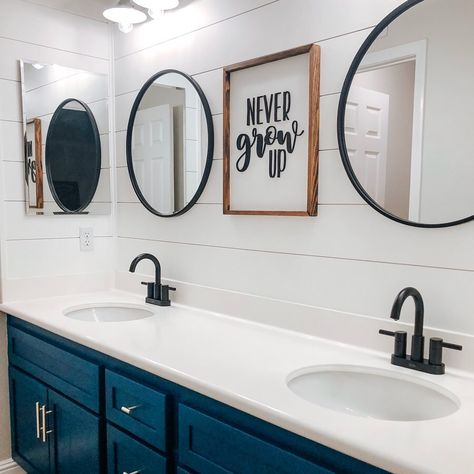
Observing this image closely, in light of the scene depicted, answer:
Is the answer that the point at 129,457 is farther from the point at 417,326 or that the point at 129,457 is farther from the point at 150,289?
the point at 417,326

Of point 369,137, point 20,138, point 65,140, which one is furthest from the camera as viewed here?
point 65,140

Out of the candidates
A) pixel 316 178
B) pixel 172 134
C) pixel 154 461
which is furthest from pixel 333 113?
pixel 154 461

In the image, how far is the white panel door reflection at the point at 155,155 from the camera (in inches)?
86.2

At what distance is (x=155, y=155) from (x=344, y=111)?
101 centimetres

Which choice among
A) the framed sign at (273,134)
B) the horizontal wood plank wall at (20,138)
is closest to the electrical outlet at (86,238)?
the horizontal wood plank wall at (20,138)

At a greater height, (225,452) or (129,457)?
(225,452)

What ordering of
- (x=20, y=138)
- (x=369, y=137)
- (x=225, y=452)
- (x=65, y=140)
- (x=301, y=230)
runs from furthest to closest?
(x=65, y=140), (x=20, y=138), (x=301, y=230), (x=369, y=137), (x=225, y=452)

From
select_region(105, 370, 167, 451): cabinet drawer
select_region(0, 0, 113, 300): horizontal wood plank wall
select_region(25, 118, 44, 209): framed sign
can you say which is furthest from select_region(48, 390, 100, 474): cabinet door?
select_region(25, 118, 44, 209): framed sign

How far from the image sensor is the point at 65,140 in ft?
7.81

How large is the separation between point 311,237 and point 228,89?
2.23 ft

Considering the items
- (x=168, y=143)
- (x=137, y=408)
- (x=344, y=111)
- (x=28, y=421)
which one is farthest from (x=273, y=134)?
(x=28, y=421)

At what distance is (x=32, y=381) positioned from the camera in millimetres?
2102

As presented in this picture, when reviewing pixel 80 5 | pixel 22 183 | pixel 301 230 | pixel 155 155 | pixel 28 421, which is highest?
pixel 80 5

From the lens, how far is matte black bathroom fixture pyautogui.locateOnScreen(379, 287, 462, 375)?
1.29m
